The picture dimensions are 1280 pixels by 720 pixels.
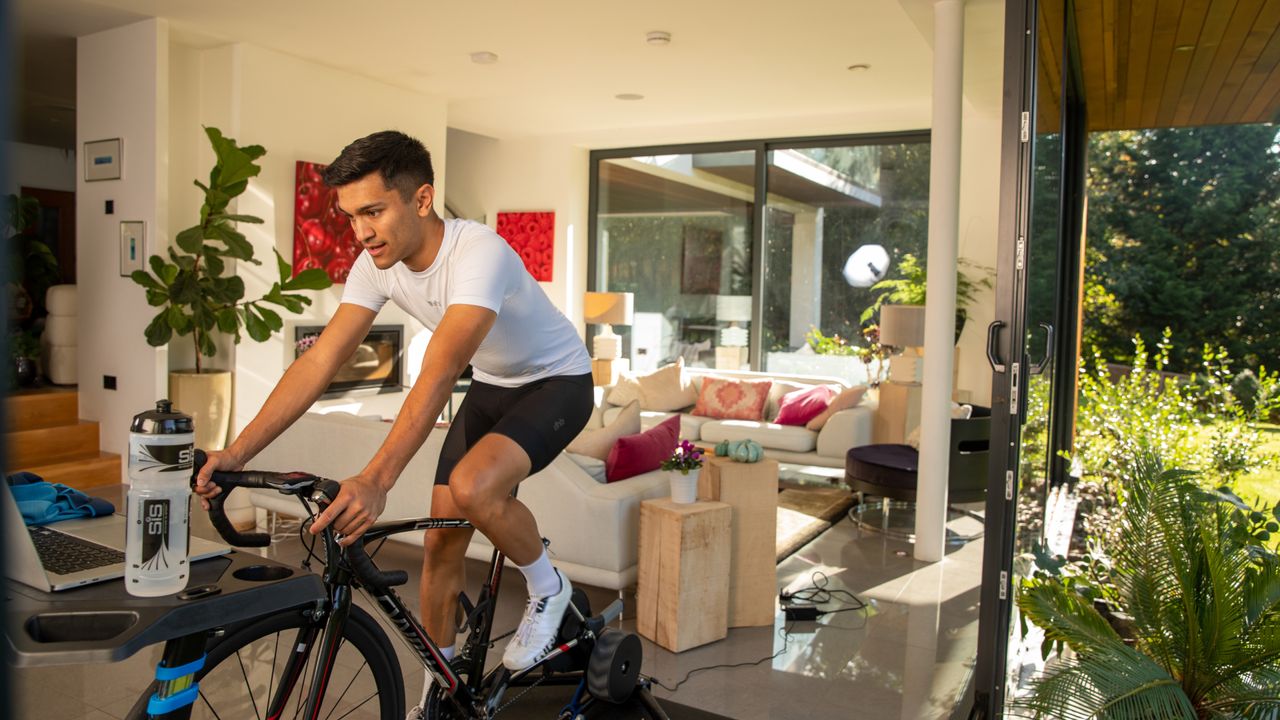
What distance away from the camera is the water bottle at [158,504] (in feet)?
3.80

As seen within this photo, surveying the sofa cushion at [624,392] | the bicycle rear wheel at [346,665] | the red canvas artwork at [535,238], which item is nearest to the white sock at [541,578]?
the bicycle rear wheel at [346,665]

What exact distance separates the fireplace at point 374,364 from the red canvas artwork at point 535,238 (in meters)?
2.19

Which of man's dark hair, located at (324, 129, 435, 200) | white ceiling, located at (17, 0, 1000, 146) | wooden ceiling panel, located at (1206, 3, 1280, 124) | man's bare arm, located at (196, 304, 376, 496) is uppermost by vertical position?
white ceiling, located at (17, 0, 1000, 146)

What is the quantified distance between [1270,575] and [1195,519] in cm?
27

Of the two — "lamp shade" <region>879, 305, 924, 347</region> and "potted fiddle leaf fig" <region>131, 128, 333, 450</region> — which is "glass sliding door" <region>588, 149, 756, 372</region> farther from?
"potted fiddle leaf fig" <region>131, 128, 333, 450</region>

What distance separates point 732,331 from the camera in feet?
29.3

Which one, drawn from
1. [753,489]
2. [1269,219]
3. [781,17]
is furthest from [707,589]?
[1269,219]

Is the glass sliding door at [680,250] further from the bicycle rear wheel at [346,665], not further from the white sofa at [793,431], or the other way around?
the bicycle rear wheel at [346,665]

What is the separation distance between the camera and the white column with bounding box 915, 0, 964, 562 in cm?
468

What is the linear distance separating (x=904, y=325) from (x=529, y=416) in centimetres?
459

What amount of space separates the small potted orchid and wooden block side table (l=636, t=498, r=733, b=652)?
4 centimetres

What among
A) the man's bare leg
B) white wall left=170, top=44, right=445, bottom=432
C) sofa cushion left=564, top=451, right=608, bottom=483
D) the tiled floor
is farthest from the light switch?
the man's bare leg

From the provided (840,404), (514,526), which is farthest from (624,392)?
(514,526)

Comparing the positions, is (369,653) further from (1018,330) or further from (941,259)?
(941,259)
